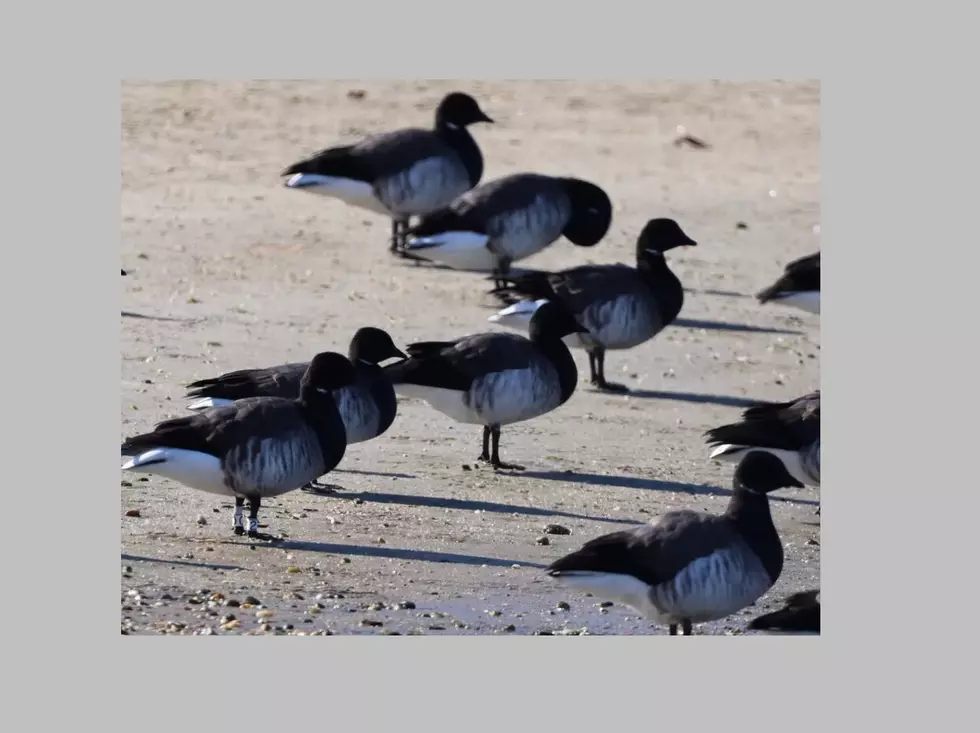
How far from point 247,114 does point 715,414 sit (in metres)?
7.64

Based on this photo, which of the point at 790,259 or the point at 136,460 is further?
the point at 790,259

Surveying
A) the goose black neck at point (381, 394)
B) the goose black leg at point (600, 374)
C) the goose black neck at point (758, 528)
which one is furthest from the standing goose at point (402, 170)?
the goose black neck at point (758, 528)

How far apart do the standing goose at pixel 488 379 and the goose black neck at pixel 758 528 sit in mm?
2365

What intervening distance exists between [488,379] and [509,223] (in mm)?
4234

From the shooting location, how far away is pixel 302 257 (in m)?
14.7

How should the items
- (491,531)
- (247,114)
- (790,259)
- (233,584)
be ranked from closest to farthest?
1. (233,584)
2. (491,531)
3. (790,259)
4. (247,114)

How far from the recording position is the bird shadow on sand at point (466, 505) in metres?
9.70

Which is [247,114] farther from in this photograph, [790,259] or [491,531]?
[491,531]

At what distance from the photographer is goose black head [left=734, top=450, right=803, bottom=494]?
8.23 metres

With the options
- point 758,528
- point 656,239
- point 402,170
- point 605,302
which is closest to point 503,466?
point 605,302

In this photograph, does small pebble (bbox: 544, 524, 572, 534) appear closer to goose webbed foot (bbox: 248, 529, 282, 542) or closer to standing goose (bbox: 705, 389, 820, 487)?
standing goose (bbox: 705, 389, 820, 487)

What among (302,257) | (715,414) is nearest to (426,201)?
(302,257)

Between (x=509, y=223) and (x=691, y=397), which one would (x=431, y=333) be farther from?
(x=691, y=397)

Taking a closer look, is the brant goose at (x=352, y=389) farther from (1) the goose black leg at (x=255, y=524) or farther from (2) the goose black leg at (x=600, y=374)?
(2) the goose black leg at (x=600, y=374)
